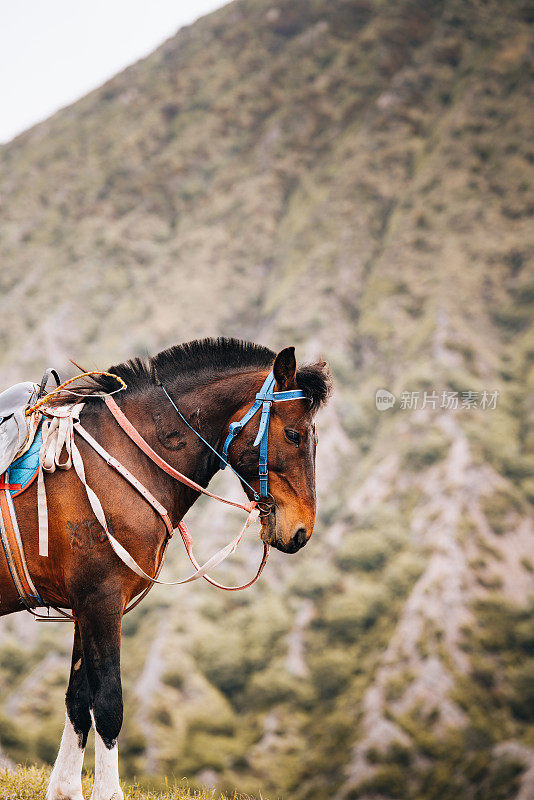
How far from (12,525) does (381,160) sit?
39.5 meters

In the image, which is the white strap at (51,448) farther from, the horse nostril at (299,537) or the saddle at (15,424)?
the horse nostril at (299,537)

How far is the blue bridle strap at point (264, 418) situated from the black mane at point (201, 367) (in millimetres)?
173

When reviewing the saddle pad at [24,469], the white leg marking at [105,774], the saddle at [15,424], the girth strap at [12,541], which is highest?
the saddle at [15,424]

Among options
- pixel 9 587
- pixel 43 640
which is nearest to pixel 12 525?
pixel 9 587

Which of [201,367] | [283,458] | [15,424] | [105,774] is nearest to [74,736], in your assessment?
[105,774]

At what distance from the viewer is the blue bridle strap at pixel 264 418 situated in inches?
152

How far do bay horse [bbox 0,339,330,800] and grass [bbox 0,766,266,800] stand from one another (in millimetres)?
860

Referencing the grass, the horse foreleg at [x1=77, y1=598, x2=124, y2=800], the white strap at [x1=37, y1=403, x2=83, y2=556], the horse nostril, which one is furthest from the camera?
the grass

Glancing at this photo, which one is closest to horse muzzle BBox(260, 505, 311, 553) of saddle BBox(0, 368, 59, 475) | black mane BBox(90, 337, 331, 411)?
black mane BBox(90, 337, 331, 411)

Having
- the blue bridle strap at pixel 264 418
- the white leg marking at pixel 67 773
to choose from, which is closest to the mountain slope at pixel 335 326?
the white leg marking at pixel 67 773

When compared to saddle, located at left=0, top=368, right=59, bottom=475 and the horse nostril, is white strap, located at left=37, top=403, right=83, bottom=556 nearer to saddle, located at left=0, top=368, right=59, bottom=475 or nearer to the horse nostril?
saddle, located at left=0, top=368, right=59, bottom=475

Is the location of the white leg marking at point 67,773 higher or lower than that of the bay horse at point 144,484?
lower

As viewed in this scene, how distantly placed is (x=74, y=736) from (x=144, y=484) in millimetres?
1732

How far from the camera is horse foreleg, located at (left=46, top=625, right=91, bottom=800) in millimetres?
3900
